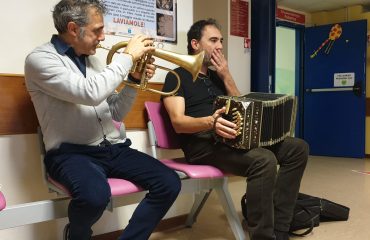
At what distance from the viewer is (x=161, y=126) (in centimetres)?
200

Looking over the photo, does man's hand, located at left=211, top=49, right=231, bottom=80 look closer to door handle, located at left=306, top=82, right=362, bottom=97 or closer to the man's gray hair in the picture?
the man's gray hair

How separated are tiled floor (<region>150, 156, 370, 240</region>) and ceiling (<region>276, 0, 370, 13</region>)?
7.16 ft

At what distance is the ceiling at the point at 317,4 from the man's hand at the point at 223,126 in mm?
3921

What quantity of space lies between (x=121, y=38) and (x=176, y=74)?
367 millimetres

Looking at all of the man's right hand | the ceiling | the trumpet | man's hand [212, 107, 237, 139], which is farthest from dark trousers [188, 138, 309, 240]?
the ceiling

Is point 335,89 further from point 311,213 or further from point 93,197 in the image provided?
point 93,197

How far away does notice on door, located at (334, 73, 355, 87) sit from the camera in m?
5.07

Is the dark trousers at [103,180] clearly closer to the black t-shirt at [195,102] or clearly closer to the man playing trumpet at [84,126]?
the man playing trumpet at [84,126]

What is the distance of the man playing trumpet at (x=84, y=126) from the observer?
1.33 meters

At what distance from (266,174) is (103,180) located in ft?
2.33

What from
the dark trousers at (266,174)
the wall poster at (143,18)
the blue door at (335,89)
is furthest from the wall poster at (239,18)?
the blue door at (335,89)

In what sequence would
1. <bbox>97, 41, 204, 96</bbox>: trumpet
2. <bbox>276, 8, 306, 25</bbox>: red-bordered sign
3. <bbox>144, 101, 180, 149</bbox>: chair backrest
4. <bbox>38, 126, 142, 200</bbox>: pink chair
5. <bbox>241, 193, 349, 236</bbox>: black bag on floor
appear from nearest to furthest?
<bbox>38, 126, 142, 200</bbox>: pink chair, <bbox>97, 41, 204, 96</bbox>: trumpet, <bbox>144, 101, 180, 149</bbox>: chair backrest, <bbox>241, 193, 349, 236</bbox>: black bag on floor, <bbox>276, 8, 306, 25</bbox>: red-bordered sign

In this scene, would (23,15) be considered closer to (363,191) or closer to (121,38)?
(121,38)

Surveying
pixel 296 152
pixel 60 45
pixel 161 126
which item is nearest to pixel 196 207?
pixel 161 126
